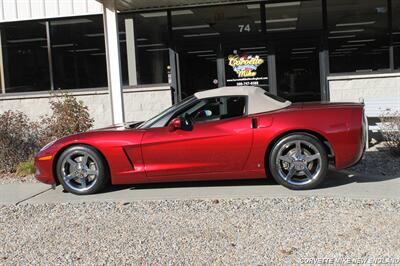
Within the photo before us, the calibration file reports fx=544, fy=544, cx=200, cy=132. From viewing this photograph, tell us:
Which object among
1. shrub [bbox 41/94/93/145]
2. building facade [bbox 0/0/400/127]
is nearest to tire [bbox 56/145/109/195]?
shrub [bbox 41/94/93/145]

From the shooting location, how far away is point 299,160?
21.3ft

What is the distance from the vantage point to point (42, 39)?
1271 centimetres

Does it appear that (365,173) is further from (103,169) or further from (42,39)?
(42,39)

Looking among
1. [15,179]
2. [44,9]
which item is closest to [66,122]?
[15,179]

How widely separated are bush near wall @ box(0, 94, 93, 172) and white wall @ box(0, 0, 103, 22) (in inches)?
123

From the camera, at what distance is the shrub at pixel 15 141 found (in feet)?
30.6

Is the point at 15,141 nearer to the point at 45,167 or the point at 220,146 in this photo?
the point at 45,167

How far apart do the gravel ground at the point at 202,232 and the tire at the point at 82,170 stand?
55 cm

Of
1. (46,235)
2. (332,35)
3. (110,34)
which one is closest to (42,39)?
(110,34)

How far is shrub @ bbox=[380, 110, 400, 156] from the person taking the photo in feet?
29.1

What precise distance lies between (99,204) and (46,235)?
1097 mm

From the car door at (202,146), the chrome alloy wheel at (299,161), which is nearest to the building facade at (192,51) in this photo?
the chrome alloy wheel at (299,161)

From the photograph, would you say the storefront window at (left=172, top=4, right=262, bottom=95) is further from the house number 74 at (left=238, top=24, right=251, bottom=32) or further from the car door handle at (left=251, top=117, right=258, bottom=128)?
the car door handle at (left=251, top=117, right=258, bottom=128)

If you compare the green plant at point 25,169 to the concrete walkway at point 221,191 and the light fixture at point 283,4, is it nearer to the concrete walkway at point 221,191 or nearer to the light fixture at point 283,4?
the concrete walkway at point 221,191
